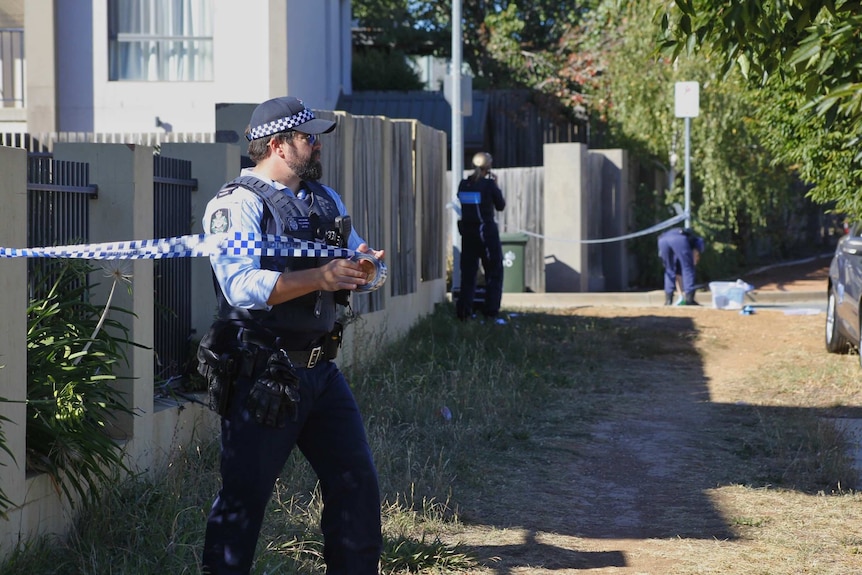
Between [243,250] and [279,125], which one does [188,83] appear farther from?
[243,250]

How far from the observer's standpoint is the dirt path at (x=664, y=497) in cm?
565

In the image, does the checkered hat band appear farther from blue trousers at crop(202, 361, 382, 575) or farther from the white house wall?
the white house wall

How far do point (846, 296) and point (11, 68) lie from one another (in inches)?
536

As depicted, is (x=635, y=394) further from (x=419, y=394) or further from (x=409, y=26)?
(x=409, y=26)

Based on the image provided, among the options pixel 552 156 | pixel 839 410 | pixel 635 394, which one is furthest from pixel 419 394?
Answer: pixel 552 156

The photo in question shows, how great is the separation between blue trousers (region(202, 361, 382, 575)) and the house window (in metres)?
14.5

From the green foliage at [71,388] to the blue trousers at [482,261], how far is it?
791 cm

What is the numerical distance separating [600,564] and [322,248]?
7.35 ft

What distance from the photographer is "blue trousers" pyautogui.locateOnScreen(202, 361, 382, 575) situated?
4184 millimetres

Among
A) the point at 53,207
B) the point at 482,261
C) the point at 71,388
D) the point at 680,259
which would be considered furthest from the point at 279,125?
the point at 680,259

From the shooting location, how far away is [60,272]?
5414mm

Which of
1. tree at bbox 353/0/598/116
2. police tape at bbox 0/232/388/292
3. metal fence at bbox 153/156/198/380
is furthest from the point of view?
tree at bbox 353/0/598/116

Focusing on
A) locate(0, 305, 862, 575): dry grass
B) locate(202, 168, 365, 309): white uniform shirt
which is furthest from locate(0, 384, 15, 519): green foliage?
locate(202, 168, 365, 309): white uniform shirt

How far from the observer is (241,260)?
408 cm
